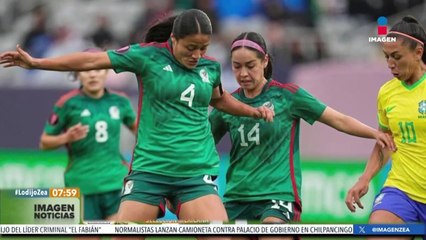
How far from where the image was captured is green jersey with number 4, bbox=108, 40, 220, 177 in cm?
802

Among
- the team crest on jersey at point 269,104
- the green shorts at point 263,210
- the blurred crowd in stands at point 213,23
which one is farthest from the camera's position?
the blurred crowd in stands at point 213,23

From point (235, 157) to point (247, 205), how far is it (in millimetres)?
410

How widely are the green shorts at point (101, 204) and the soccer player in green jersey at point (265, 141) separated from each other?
9.31 feet

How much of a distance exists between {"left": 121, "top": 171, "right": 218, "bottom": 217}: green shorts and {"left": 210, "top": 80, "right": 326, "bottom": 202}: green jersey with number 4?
0.78 metres

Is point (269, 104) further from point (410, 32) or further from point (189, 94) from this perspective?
point (410, 32)

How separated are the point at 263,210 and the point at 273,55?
6.19 metres

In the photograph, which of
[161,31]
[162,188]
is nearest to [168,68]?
[161,31]

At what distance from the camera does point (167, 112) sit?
26.3 ft

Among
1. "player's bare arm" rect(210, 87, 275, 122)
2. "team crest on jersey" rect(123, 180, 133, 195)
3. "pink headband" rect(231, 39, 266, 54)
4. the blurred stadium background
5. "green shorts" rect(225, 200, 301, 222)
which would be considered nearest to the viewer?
"team crest on jersey" rect(123, 180, 133, 195)

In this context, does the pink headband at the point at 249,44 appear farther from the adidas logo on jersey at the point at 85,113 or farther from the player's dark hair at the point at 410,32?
the adidas logo on jersey at the point at 85,113

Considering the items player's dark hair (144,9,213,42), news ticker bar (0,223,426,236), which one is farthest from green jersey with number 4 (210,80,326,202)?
player's dark hair (144,9,213,42)

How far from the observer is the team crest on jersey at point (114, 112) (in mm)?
11648

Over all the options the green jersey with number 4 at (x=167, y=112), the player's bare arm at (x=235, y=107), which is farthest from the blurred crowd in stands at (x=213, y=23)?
→ the green jersey with number 4 at (x=167, y=112)

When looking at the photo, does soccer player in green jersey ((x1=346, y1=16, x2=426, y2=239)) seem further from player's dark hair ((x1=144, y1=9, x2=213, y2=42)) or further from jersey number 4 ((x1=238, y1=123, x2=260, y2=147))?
player's dark hair ((x1=144, y1=9, x2=213, y2=42))
